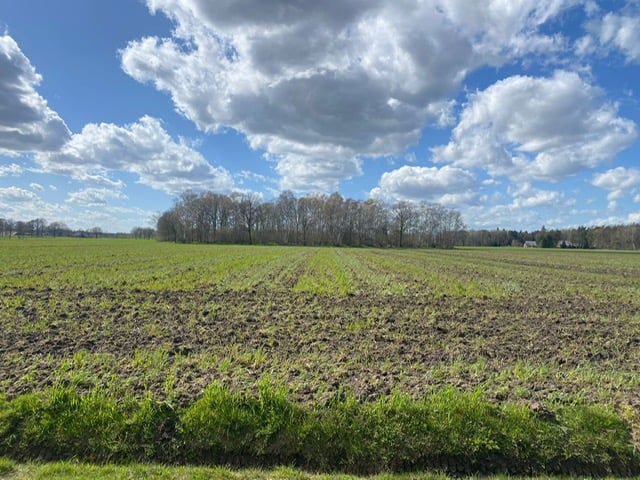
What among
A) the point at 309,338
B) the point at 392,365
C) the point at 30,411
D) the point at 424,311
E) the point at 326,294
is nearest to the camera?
the point at 30,411

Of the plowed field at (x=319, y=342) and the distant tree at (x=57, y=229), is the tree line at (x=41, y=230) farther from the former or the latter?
the plowed field at (x=319, y=342)

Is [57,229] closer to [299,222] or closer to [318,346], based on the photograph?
[299,222]

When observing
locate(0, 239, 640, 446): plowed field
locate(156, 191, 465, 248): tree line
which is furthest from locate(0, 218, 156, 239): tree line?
locate(0, 239, 640, 446): plowed field

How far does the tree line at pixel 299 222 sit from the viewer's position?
351 ft

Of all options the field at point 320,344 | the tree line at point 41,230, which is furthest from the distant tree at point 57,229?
the field at point 320,344

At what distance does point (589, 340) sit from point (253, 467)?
9.66 metres

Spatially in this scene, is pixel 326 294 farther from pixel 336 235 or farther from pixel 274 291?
pixel 336 235

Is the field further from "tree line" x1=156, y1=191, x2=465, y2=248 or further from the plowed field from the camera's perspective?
"tree line" x1=156, y1=191, x2=465, y2=248

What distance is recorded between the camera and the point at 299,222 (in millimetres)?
110500

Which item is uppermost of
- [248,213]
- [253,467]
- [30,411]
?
[248,213]

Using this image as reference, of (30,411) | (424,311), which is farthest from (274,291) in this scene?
(30,411)

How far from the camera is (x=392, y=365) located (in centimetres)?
673

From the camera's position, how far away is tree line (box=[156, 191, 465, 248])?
10694 centimetres

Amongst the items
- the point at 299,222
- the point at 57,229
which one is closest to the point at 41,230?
the point at 57,229
